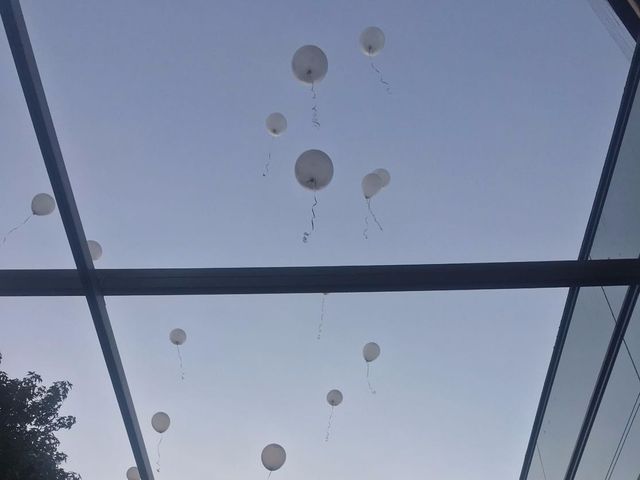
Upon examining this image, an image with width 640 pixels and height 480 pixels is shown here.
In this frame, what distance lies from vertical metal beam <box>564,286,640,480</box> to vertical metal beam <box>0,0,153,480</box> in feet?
11.0

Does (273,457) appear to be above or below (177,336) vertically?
below

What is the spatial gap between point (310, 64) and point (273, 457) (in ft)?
9.64

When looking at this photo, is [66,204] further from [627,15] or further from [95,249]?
[627,15]

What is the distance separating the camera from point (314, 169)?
3359mm

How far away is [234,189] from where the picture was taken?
16.0 ft

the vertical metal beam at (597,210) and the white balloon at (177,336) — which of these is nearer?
the vertical metal beam at (597,210)

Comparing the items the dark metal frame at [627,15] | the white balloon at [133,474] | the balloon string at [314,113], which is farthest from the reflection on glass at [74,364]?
the dark metal frame at [627,15]

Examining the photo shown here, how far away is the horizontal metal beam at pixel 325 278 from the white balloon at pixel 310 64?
4.40ft

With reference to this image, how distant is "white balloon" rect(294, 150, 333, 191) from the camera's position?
3.34 meters

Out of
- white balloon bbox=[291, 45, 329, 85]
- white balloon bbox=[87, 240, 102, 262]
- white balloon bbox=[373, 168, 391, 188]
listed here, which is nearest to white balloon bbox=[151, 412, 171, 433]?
white balloon bbox=[87, 240, 102, 262]

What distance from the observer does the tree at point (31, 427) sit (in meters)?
3.24

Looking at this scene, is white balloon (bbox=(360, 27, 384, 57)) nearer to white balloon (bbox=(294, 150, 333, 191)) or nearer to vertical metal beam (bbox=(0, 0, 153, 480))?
white balloon (bbox=(294, 150, 333, 191))

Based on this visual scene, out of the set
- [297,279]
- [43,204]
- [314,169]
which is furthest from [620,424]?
[43,204]

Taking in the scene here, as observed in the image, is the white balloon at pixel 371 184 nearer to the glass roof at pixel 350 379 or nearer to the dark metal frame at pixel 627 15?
the glass roof at pixel 350 379
